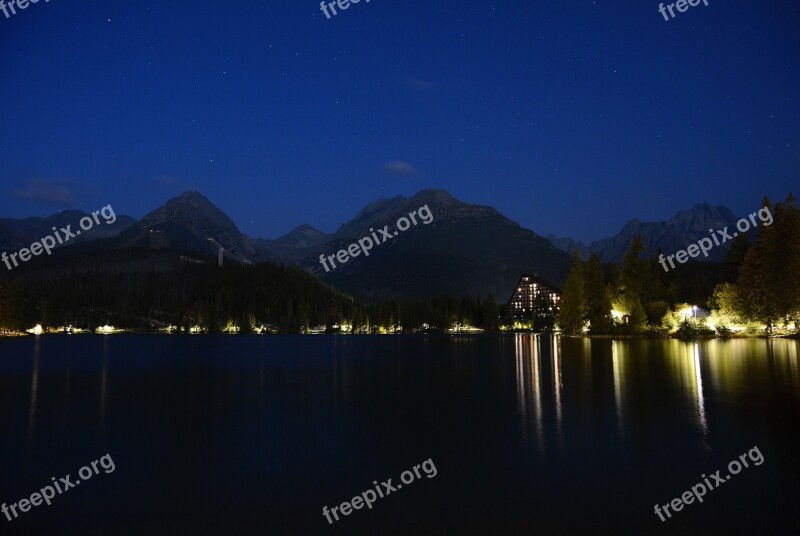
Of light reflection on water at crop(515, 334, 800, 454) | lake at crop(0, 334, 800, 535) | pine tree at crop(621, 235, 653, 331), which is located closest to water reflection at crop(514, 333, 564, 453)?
light reflection on water at crop(515, 334, 800, 454)

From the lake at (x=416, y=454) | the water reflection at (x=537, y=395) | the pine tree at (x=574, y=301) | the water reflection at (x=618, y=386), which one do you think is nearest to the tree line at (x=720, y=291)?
the pine tree at (x=574, y=301)

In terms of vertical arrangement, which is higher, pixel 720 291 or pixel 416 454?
pixel 720 291

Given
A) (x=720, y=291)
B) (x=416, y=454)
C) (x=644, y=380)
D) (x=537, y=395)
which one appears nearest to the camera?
(x=416, y=454)

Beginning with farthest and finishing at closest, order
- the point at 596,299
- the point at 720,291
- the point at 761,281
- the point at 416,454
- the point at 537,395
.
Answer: the point at 596,299 → the point at 720,291 → the point at 761,281 → the point at 537,395 → the point at 416,454

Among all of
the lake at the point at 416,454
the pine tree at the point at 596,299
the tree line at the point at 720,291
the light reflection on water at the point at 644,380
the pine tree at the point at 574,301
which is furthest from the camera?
the pine tree at the point at 574,301

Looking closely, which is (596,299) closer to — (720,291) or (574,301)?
(574,301)

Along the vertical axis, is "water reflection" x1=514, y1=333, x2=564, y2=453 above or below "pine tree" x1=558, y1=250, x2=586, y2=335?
below

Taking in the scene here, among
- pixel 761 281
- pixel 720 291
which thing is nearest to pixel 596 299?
pixel 720 291

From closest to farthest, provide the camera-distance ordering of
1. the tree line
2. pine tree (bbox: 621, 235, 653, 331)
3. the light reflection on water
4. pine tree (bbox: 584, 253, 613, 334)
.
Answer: the light reflection on water, the tree line, pine tree (bbox: 621, 235, 653, 331), pine tree (bbox: 584, 253, 613, 334)

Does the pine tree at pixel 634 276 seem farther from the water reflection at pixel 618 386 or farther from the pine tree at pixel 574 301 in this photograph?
the water reflection at pixel 618 386

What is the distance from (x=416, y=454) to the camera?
18656 millimetres

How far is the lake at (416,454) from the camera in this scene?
12.8m

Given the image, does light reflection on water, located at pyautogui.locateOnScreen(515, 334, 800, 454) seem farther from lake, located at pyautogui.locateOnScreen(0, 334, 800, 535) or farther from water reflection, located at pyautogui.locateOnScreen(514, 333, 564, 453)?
lake, located at pyautogui.locateOnScreen(0, 334, 800, 535)

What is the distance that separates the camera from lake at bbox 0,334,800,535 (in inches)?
502
